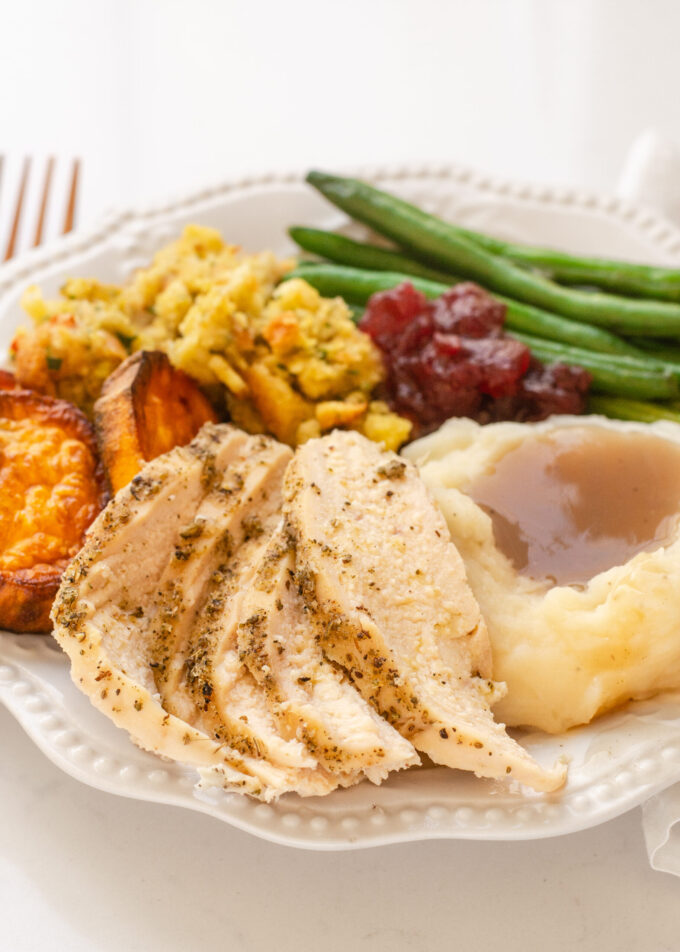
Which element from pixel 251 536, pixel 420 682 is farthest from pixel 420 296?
pixel 420 682

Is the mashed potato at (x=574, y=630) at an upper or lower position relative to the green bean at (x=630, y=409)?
lower

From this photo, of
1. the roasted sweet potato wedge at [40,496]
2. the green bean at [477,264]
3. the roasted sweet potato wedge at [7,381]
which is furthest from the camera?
the green bean at [477,264]

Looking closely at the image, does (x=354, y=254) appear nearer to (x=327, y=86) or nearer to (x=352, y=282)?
(x=352, y=282)

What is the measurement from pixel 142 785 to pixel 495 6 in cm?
750

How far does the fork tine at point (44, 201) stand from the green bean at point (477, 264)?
5.58 feet

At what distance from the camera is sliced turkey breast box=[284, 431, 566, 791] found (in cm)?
334

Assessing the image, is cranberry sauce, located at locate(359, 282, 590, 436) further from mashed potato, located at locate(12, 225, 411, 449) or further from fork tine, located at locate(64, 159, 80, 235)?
fork tine, located at locate(64, 159, 80, 235)

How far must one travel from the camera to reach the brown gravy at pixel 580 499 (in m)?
4.05

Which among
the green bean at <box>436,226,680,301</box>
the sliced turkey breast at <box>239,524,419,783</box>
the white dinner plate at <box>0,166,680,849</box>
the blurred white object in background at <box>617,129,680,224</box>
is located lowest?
the white dinner plate at <box>0,166,680,849</box>

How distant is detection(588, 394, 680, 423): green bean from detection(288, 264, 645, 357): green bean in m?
0.27

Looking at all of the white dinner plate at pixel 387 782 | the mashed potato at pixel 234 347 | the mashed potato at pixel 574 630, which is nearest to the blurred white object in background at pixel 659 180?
the mashed potato at pixel 234 347

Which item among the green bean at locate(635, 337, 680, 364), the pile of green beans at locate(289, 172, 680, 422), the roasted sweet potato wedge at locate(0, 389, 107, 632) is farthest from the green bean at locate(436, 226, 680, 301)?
the roasted sweet potato wedge at locate(0, 389, 107, 632)

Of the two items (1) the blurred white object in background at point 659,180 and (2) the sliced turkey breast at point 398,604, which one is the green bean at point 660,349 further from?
(2) the sliced turkey breast at point 398,604

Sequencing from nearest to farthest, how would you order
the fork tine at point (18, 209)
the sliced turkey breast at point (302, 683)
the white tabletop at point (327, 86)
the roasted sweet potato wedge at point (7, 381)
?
the sliced turkey breast at point (302, 683) → the roasted sweet potato wedge at point (7, 381) → the fork tine at point (18, 209) → the white tabletop at point (327, 86)
